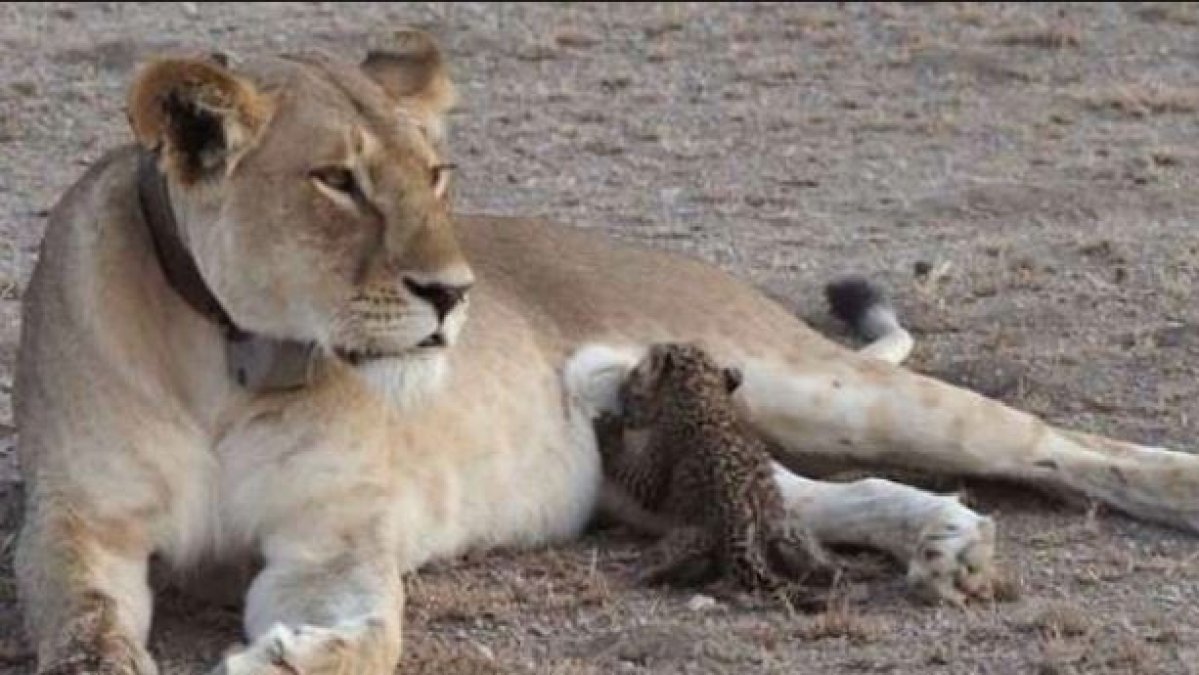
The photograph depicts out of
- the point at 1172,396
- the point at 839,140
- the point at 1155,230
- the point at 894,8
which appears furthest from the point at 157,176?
the point at 894,8

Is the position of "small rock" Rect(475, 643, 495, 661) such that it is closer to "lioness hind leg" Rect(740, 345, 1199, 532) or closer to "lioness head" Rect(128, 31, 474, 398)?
"lioness head" Rect(128, 31, 474, 398)

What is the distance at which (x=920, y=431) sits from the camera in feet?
17.5

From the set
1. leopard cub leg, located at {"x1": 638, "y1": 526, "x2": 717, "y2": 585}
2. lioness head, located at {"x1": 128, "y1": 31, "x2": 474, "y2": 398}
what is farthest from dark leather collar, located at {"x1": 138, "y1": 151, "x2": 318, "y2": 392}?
leopard cub leg, located at {"x1": 638, "y1": 526, "x2": 717, "y2": 585}

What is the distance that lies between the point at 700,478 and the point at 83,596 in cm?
104

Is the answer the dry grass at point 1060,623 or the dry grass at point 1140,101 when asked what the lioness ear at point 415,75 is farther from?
the dry grass at point 1140,101

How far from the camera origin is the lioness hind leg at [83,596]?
4125 mm

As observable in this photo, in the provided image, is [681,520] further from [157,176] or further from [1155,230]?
[1155,230]

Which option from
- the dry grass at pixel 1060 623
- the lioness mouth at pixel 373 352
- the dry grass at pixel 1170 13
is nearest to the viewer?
the lioness mouth at pixel 373 352

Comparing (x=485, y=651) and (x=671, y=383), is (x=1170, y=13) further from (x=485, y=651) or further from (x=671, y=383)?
(x=485, y=651)

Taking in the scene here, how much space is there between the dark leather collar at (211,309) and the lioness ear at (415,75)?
381 mm

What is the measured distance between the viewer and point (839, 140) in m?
8.88

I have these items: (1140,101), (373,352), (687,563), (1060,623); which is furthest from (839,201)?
(373,352)

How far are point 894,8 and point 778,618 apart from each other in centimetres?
665

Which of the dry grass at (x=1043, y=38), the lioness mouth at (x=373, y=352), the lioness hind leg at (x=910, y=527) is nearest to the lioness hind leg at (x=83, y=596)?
the lioness mouth at (x=373, y=352)
